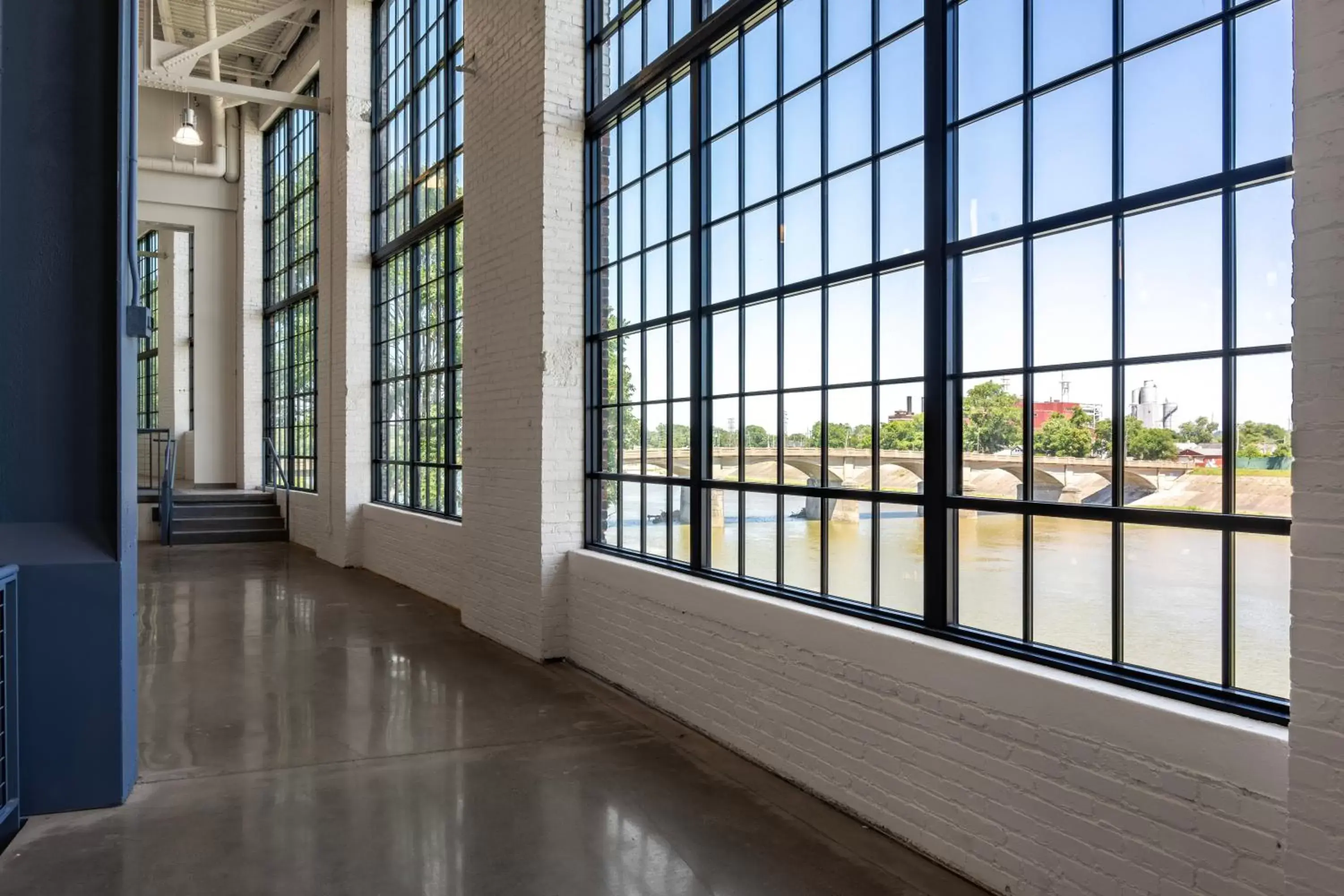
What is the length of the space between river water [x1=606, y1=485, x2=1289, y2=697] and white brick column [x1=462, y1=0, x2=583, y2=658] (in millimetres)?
2175

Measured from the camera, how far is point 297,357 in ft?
39.9

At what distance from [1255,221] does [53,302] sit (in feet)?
13.7

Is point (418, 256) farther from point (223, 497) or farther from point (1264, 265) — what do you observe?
point (1264, 265)

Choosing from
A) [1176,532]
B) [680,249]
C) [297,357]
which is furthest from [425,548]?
[1176,532]

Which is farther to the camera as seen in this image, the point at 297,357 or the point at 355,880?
the point at 297,357

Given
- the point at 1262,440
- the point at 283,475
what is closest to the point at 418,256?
the point at 283,475

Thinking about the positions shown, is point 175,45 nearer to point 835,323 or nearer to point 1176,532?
point 835,323

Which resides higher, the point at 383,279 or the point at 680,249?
the point at 383,279

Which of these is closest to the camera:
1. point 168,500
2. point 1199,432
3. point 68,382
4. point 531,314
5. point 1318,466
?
point 1318,466

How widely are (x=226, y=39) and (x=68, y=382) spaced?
784 cm

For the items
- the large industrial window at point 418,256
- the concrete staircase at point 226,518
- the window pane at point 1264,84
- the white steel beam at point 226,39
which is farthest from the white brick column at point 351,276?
the window pane at point 1264,84

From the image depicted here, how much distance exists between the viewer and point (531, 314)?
18.9 feet

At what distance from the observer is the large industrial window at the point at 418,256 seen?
25.3 ft

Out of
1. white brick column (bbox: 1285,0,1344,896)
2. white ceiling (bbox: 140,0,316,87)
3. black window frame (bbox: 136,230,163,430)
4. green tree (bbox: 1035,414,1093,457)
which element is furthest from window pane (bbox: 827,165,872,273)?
black window frame (bbox: 136,230,163,430)
